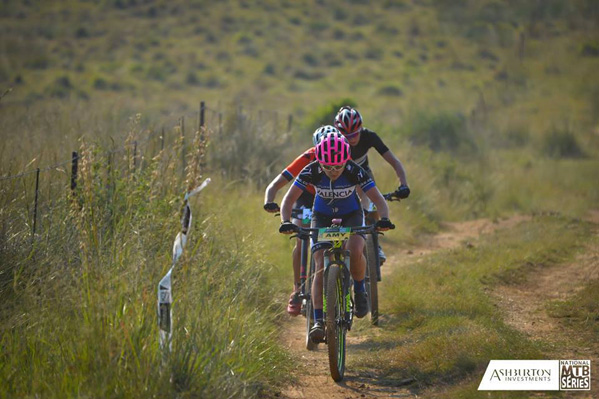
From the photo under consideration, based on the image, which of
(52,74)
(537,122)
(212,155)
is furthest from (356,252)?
(52,74)

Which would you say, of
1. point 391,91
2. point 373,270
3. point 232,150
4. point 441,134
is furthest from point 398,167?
point 391,91

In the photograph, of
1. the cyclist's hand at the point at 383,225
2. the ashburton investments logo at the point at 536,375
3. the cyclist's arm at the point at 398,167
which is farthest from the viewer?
the cyclist's arm at the point at 398,167

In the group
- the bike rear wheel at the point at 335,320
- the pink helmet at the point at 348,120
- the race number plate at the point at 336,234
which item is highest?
the pink helmet at the point at 348,120

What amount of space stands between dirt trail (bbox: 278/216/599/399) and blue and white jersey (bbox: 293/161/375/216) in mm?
1444

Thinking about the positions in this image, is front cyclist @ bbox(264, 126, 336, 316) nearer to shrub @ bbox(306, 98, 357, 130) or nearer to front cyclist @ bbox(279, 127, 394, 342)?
front cyclist @ bbox(279, 127, 394, 342)

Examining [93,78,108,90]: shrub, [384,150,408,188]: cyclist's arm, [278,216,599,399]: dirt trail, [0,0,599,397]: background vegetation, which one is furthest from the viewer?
[93,78,108,90]: shrub

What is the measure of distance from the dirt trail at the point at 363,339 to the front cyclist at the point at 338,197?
696 millimetres

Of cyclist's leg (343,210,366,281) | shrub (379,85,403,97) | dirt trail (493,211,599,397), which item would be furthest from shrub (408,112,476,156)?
cyclist's leg (343,210,366,281)

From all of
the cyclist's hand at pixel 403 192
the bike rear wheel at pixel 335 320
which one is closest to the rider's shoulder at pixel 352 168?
the bike rear wheel at pixel 335 320

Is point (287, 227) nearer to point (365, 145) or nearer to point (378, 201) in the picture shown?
point (378, 201)

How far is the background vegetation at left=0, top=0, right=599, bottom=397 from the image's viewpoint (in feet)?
18.9

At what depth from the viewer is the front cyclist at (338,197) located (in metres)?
7.26

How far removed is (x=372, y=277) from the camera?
905cm

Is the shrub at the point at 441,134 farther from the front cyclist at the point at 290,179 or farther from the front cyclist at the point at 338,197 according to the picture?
the front cyclist at the point at 338,197
